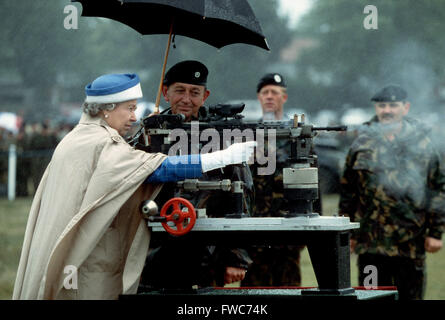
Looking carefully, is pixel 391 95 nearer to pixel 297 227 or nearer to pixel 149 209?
pixel 297 227

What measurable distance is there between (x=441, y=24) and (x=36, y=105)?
27.3 meters

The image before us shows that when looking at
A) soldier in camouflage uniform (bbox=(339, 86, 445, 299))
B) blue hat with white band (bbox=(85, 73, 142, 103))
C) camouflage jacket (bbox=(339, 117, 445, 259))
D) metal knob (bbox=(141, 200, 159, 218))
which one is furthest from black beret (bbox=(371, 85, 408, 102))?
metal knob (bbox=(141, 200, 159, 218))

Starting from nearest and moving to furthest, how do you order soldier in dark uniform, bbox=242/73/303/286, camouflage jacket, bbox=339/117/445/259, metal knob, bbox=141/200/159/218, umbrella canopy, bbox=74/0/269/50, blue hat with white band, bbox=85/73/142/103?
metal knob, bbox=141/200/159/218, blue hat with white band, bbox=85/73/142/103, umbrella canopy, bbox=74/0/269/50, camouflage jacket, bbox=339/117/445/259, soldier in dark uniform, bbox=242/73/303/286

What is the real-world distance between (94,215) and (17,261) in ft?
25.9

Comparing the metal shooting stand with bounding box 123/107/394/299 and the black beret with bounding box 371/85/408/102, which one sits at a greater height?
the black beret with bounding box 371/85/408/102

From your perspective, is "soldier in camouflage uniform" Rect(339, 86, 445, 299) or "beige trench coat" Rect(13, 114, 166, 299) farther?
"soldier in camouflage uniform" Rect(339, 86, 445, 299)

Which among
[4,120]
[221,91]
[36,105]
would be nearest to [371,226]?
[221,91]

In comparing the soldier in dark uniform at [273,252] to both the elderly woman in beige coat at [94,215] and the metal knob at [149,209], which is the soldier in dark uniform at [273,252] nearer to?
the elderly woman in beige coat at [94,215]

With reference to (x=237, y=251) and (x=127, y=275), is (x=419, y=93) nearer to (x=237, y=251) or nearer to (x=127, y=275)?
(x=237, y=251)

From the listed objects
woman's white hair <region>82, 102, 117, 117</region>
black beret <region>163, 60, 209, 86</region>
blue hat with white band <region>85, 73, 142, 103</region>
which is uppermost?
black beret <region>163, 60, 209, 86</region>

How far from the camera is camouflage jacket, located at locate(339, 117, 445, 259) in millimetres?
7613

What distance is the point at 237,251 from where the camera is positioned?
5773 millimetres

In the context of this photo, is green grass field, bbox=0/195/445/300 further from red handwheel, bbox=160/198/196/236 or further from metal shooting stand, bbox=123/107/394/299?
red handwheel, bbox=160/198/196/236

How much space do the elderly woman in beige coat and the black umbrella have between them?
37.5 inches
